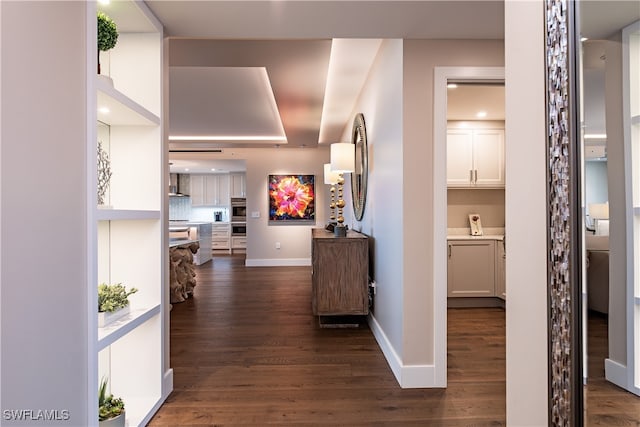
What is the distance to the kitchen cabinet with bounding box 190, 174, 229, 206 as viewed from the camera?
38.3 ft

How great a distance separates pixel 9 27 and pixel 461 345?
3496mm

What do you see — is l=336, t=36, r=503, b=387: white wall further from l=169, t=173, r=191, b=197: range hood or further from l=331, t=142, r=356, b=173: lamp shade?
l=169, t=173, r=191, b=197: range hood

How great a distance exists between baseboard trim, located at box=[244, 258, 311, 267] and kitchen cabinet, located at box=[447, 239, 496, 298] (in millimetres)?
3991

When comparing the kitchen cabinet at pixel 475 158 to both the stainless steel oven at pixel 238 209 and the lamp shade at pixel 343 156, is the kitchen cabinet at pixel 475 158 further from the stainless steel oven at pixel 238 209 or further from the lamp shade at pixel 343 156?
the stainless steel oven at pixel 238 209

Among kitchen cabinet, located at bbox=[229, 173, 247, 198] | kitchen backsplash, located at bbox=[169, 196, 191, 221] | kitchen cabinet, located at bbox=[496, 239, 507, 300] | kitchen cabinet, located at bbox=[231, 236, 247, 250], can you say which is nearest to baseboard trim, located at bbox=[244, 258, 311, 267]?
kitchen cabinet, located at bbox=[231, 236, 247, 250]

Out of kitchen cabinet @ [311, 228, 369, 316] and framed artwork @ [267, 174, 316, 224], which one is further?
framed artwork @ [267, 174, 316, 224]

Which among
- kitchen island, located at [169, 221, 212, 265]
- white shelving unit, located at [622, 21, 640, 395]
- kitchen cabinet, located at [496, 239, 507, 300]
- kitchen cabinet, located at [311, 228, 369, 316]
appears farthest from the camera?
kitchen island, located at [169, 221, 212, 265]

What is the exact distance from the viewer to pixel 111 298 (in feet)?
5.96

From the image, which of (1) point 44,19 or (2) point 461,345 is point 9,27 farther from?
(2) point 461,345

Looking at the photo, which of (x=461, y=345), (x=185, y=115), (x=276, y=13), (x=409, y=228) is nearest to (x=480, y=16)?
(x=276, y=13)

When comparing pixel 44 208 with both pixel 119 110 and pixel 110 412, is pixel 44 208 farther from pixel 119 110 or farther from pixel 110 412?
pixel 110 412

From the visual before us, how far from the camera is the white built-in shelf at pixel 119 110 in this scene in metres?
1.62

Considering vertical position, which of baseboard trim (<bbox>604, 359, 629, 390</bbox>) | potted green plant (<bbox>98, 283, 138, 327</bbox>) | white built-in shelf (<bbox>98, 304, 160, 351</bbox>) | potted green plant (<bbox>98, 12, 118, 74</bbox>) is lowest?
white built-in shelf (<bbox>98, 304, 160, 351</bbox>)

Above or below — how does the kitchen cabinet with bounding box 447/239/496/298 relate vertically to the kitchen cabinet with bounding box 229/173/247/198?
below
